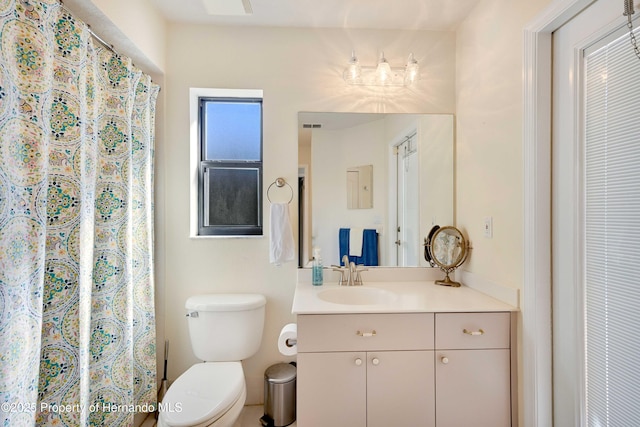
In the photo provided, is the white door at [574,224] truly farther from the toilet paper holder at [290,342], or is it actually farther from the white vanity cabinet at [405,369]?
the toilet paper holder at [290,342]

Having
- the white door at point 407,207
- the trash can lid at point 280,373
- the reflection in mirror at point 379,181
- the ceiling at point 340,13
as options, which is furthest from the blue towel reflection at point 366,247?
the ceiling at point 340,13

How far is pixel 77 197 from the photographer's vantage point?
1.07m

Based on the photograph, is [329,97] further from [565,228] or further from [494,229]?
[565,228]

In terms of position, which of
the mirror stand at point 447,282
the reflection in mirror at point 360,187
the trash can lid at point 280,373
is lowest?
the trash can lid at point 280,373

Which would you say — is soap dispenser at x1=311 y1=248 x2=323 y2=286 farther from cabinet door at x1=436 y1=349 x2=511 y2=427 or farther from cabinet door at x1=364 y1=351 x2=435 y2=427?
cabinet door at x1=436 y1=349 x2=511 y2=427

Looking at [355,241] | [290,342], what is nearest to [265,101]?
[355,241]

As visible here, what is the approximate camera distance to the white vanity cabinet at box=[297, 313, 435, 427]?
48.8 inches

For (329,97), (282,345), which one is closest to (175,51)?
(329,97)

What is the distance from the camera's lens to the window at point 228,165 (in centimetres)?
191

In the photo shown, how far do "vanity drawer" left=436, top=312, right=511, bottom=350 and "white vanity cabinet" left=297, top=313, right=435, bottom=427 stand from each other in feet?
0.19

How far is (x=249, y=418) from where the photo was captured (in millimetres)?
1663

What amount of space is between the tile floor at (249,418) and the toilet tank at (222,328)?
0.37 m

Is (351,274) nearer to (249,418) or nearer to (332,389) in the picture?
(332,389)

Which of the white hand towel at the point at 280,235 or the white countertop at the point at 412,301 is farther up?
the white hand towel at the point at 280,235
